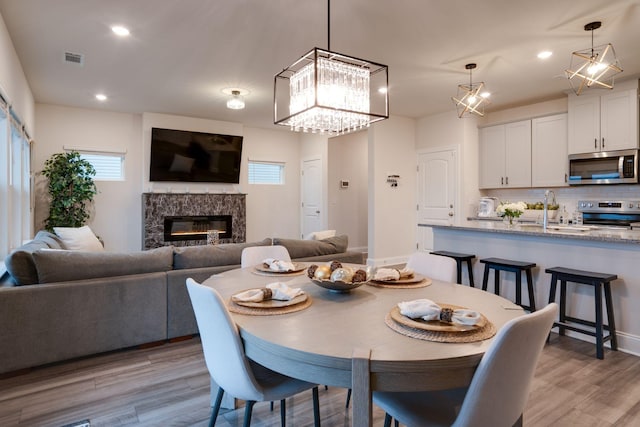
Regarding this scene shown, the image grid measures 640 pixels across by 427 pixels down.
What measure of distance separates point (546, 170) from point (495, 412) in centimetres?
535

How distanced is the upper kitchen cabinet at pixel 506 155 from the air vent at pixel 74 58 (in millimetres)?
5992

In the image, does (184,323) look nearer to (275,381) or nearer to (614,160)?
(275,381)

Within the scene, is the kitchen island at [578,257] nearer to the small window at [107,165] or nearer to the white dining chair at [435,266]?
the white dining chair at [435,266]

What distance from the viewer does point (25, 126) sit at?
4676 mm

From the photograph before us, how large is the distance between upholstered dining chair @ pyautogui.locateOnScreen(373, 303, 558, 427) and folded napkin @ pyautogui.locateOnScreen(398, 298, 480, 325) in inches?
7.0

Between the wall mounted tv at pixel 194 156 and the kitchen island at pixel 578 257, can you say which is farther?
the wall mounted tv at pixel 194 156

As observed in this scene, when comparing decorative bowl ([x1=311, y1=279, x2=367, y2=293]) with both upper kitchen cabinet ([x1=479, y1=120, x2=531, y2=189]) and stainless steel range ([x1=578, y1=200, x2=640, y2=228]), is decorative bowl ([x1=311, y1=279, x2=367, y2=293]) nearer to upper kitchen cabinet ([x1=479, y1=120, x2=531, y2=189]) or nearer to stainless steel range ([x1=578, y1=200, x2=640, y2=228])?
stainless steel range ([x1=578, y1=200, x2=640, y2=228])

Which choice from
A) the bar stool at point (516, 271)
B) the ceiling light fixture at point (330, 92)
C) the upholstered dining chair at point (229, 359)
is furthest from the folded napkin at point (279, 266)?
the bar stool at point (516, 271)

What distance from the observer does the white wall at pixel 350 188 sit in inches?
318

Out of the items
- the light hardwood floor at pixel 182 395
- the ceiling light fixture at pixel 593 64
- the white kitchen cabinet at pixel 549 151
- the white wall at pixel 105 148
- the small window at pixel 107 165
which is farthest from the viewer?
the small window at pixel 107 165

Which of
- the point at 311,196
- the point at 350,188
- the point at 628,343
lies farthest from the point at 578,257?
the point at 311,196

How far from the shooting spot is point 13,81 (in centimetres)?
375

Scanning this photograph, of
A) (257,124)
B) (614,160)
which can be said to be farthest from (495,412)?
(257,124)

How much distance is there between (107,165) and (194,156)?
1521 millimetres
